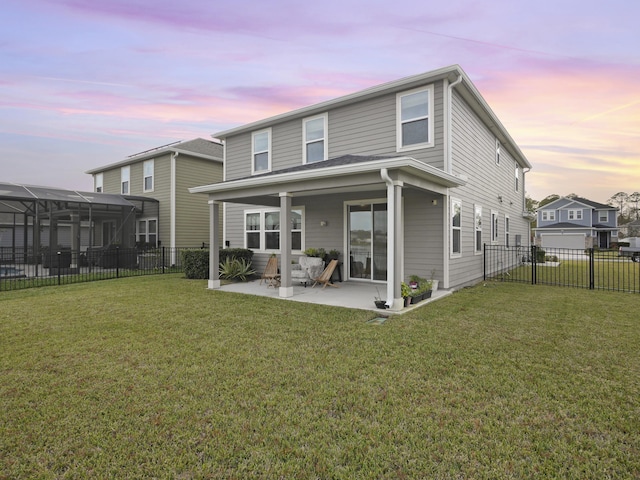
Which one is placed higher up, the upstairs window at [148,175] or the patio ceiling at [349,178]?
the upstairs window at [148,175]

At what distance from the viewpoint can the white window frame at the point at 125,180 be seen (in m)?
18.2

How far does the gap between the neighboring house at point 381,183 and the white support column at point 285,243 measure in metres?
0.02

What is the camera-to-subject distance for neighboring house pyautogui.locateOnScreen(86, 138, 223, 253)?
16.0 meters

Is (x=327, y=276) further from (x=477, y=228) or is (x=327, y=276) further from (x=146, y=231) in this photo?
(x=146, y=231)

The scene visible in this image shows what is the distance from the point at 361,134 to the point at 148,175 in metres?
12.5

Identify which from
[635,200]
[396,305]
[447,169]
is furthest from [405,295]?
[635,200]

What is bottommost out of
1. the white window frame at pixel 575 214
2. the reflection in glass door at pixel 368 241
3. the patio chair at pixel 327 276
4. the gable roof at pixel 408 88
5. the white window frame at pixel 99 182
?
the patio chair at pixel 327 276

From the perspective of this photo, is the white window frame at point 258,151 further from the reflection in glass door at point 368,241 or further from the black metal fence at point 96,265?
the black metal fence at point 96,265

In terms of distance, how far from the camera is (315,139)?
Answer: 34.6 feet

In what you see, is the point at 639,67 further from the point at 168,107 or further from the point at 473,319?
the point at 168,107

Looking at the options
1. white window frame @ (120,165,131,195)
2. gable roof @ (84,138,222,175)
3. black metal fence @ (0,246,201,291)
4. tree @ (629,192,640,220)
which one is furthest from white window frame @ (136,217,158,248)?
tree @ (629,192,640,220)

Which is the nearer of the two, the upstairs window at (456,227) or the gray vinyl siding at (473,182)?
the upstairs window at (456,227)

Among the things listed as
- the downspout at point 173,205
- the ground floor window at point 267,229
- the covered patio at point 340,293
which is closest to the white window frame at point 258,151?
the ground floor window at point 267,229

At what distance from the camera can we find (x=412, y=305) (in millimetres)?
6848
